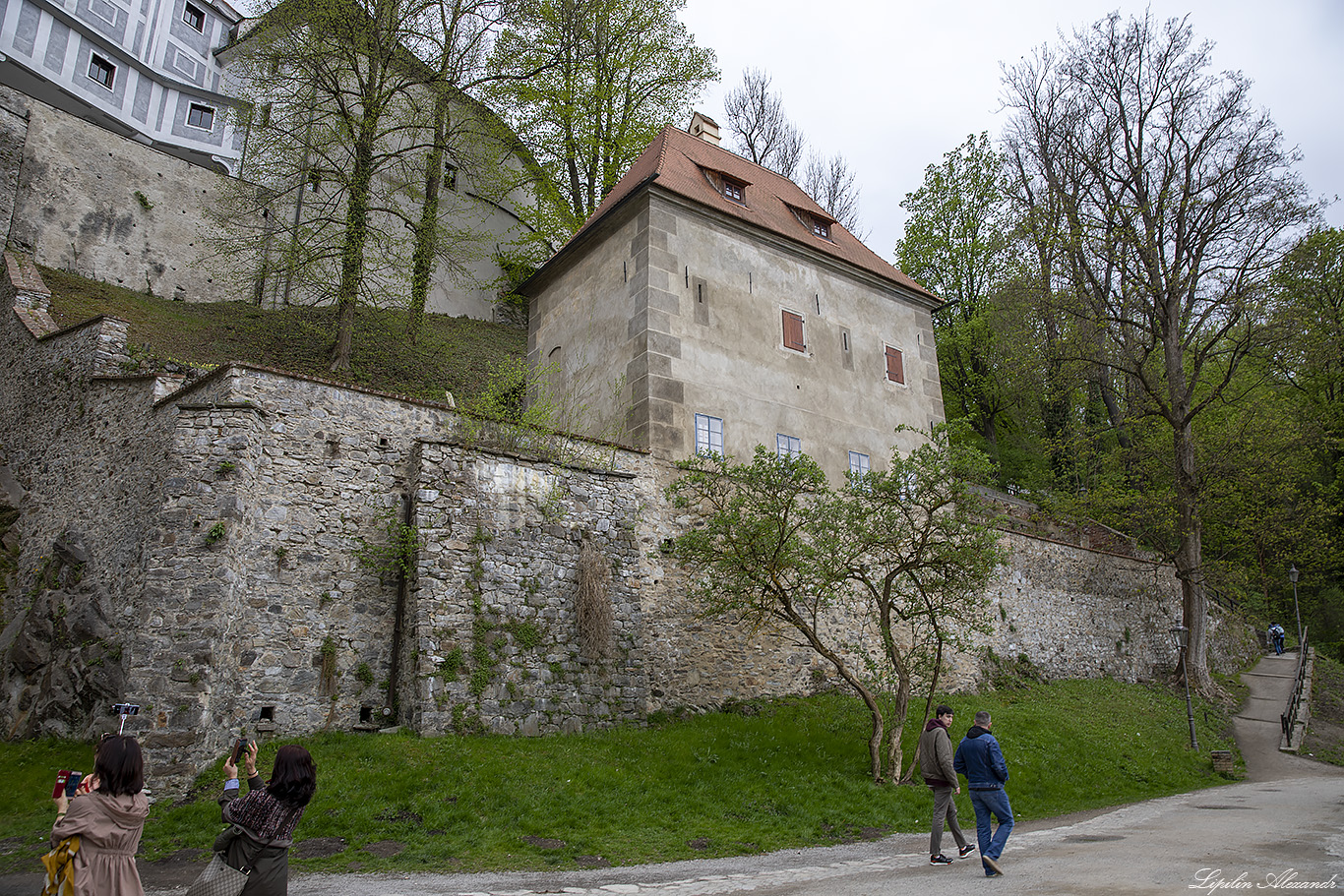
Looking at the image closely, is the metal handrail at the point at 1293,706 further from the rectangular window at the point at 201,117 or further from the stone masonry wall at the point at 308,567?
the rectangular window at the point at 201,117

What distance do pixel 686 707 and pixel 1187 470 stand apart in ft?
54.8

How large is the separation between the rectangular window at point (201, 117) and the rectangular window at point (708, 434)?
1316 inches

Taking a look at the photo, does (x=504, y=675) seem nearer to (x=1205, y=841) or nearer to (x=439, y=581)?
(x=439, y=581)

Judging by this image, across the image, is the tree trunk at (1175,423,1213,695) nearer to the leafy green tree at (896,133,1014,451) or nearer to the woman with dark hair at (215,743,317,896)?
the leafy green tree at (896,133,1014,451)

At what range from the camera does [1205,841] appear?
8.68 m

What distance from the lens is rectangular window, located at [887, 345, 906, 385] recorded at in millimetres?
20484

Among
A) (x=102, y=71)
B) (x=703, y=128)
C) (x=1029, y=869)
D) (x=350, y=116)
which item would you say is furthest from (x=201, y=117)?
(x=1029, y=869)

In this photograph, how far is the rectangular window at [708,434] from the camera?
16.4 m

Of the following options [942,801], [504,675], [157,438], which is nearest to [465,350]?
[157,438]

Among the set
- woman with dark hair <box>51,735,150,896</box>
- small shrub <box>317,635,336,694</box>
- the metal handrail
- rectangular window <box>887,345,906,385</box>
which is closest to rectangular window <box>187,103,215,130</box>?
rectangular window <box>887,345,906,385</box>

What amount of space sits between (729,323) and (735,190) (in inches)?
170

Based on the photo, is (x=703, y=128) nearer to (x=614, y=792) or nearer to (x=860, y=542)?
(x=860, y=542)

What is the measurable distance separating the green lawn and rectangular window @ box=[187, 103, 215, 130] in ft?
115

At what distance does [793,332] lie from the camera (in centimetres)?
1886
